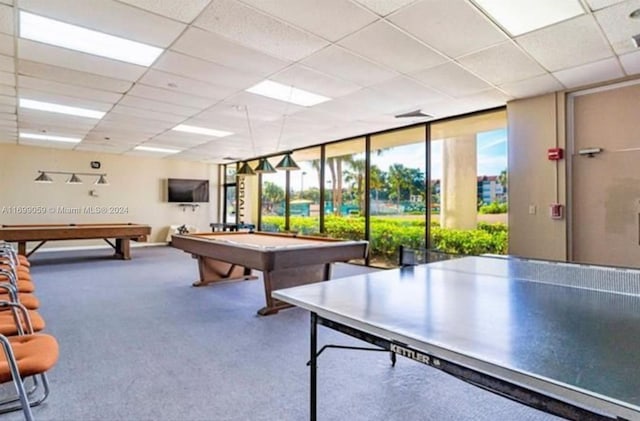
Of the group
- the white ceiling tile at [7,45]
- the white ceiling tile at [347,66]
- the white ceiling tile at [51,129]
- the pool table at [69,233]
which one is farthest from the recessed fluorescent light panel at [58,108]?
the white ceiling tile at [347,66]

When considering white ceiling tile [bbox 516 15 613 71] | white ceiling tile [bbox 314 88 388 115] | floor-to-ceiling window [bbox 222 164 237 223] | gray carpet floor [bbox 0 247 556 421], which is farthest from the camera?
floor-to-ceiling window [bbox 222 164 237 223]

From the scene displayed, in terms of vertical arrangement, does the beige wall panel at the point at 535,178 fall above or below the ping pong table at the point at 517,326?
above

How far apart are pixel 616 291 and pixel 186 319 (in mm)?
3615

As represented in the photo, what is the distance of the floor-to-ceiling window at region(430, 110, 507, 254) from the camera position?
546 centimetres

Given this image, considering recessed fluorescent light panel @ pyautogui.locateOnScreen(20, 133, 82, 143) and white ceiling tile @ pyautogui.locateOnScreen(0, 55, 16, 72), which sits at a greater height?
recessed fluorescent light panel @ pyautogui.locateOnScreen(20, 133, 82, 143)

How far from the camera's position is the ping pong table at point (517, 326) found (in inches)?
36.5

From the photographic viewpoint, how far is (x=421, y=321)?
4.49 feet

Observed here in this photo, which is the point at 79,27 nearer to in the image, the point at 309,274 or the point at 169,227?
the point at 309,274

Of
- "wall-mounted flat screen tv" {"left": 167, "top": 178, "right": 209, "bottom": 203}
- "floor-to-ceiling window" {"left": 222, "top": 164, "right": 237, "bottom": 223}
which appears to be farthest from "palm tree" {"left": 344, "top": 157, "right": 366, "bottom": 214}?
"wall-mounted flat screen tv" {"left": 167, "top": 178, "right": 209, "bottom": 203}

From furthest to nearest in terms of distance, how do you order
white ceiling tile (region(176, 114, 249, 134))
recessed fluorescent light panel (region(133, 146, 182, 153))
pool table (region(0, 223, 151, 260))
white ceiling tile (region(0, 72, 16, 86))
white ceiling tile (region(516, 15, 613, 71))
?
recessed fluorescent light panel (region(133, 146, 182, 153)) → pool table (region(0, 223, 151, 260)) → white ceiling tile (region(176, 114, 249, 134)) → white ceiling tile (region(0, 72, 16, 86)) → white ceiling tile (region(516, 15, 613, 71))

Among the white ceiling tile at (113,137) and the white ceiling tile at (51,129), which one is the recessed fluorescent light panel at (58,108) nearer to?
the white ceiling tile at (51,129)

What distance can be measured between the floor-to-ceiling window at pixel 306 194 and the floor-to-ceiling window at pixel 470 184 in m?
3.14

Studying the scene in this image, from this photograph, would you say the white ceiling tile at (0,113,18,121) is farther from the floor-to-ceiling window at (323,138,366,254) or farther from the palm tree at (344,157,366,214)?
the palm tree at (344,157,366,214)

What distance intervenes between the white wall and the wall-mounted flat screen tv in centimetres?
20
